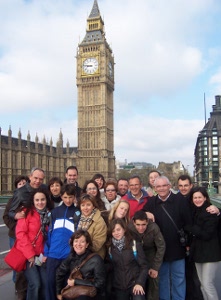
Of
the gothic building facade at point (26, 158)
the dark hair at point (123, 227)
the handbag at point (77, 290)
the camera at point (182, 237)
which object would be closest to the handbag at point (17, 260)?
the handbag at point (77, 290)

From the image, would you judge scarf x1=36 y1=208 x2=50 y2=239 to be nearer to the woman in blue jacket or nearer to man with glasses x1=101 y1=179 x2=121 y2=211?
man with glasses x1=101 y1=179 x2=121 y2=211

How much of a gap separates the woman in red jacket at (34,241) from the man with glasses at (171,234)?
1.53 meters

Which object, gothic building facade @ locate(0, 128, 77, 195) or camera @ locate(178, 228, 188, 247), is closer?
camera @ locate(178, 228, 188, 247)

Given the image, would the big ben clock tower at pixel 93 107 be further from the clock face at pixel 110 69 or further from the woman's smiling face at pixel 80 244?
the woman's smiling face at pixel 80 244

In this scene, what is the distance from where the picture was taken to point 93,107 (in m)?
71.2

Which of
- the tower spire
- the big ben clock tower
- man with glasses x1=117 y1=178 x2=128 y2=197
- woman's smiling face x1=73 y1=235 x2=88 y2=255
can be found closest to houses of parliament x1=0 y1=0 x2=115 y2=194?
the big ben clock tower

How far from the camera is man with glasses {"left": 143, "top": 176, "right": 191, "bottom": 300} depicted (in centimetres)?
476

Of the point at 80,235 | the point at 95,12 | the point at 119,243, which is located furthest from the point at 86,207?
the point at 95,12

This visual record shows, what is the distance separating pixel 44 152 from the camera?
6606cm

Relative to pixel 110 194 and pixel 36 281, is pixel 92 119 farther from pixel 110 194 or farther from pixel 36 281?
pixel 36 281

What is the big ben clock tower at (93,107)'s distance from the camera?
69562 millimetres

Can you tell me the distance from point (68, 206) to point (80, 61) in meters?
68.9

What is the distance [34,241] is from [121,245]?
48.5 inches

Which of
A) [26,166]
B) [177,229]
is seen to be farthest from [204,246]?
[26,166]
